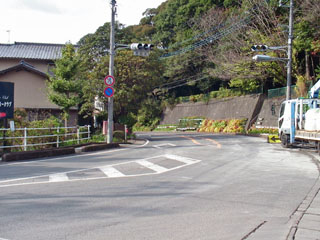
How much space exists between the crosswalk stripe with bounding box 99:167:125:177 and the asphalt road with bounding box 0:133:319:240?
1.2 inches

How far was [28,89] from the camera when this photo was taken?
1278 inches

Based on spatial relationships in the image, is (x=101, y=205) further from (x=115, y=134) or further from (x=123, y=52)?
(x=123, y=52)

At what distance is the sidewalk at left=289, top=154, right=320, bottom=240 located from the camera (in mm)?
5742

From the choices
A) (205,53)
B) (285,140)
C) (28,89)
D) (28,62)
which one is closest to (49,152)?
(285,140)

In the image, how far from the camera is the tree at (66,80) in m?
25.7

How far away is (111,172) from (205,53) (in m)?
38.0

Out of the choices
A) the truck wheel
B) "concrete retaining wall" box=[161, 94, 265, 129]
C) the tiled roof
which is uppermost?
the tiled roof

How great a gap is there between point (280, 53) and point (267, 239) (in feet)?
102

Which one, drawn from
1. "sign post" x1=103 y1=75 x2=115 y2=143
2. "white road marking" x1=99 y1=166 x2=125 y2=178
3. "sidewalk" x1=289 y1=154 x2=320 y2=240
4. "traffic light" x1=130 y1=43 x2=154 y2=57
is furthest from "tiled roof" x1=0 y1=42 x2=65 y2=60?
"sidewalk" x1=289 y1=154 x2=320 y2=240

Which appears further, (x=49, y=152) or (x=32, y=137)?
(x=32, y=137)

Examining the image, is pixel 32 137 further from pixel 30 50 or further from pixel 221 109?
pixel 221 109

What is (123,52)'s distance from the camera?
3166 centimetres

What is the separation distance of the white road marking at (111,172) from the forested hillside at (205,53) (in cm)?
1619

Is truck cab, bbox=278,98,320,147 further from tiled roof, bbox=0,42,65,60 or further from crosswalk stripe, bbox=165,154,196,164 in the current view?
tiled roof, bbox=0,42,65,60
